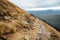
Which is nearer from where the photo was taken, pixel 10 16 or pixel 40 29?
pixel 10 16

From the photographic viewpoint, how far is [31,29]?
1908 inches

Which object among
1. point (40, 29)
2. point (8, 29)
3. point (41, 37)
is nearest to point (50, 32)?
point (40, 29)

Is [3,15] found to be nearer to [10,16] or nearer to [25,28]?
[10,16]

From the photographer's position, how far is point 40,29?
53094 millimetres

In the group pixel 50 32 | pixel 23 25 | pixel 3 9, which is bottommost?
pixel 50 32

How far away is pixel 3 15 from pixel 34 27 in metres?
9.48

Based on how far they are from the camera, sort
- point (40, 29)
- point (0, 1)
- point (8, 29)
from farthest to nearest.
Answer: point (40, 29)
point (0, 1)
point (8, 29)

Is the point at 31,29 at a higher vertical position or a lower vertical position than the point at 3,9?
lower

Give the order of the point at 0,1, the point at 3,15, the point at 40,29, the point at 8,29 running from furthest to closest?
the point at 40,29
the point at 0,1
the point at 3,15
the point at 8,29

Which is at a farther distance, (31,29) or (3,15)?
(31,29)

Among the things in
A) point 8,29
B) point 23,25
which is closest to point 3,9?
point 23,25

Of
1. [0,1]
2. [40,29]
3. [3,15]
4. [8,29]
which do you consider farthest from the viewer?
[40,29]

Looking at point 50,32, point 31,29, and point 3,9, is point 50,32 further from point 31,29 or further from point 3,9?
point 3,9

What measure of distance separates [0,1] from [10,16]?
445 cm
